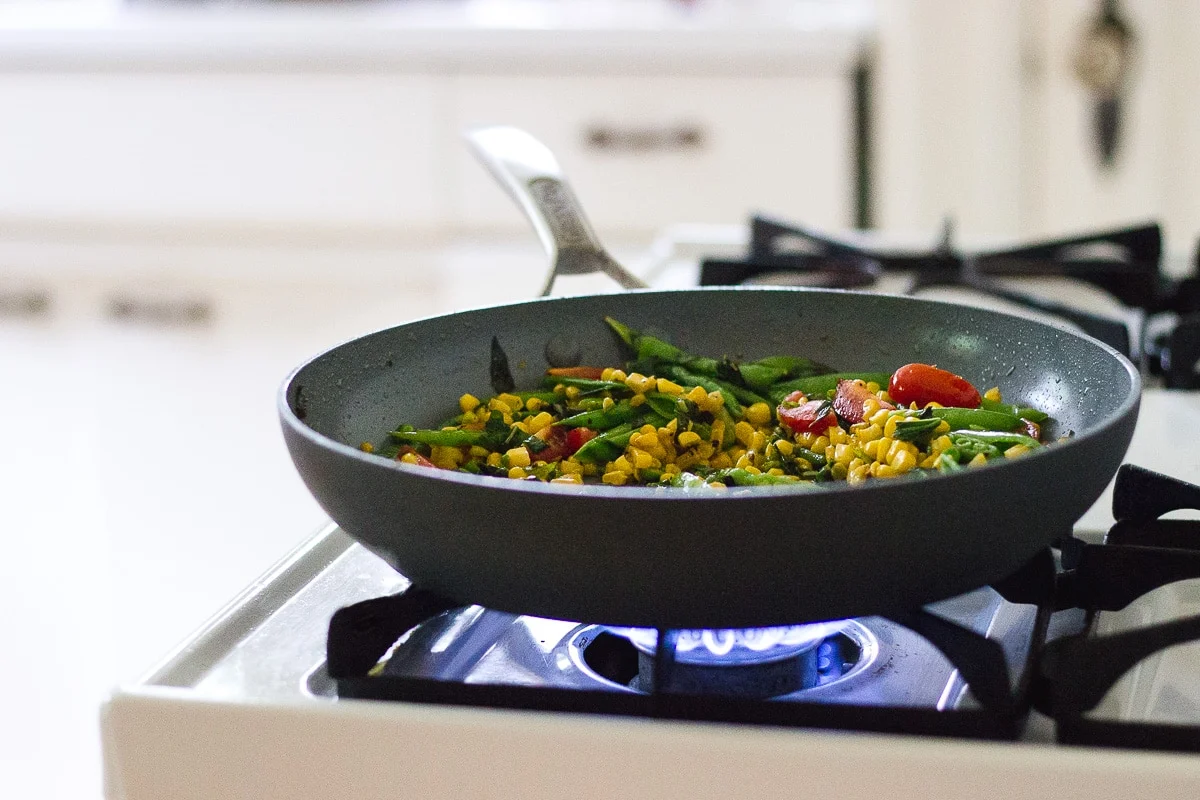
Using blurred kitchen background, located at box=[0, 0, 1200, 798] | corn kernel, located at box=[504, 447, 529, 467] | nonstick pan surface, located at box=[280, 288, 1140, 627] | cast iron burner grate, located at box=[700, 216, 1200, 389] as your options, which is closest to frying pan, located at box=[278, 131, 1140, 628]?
nonstick pan surface, located at box=[280, 288, 1140, 627]

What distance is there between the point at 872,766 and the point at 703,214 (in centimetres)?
169

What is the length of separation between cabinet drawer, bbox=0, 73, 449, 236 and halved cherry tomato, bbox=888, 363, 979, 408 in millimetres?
1539

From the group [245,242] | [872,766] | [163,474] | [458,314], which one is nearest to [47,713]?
[163,474]

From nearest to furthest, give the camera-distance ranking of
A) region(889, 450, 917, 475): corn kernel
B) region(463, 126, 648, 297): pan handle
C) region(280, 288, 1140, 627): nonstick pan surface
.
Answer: region(280, 288, 1140, 627): nonstick pan surface → region(889, 450, 917, 475): corn kernel → region(463, 126, 648, 297): pan handle

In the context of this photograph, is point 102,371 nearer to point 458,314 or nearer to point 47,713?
point 47,713

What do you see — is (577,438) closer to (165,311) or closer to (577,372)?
(577,372)

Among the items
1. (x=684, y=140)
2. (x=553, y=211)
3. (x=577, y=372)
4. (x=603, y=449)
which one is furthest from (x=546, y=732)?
(x=684, y=140)

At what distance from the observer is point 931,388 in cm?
73

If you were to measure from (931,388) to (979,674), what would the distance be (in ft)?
0.82

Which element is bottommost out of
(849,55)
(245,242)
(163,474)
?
(163,474)

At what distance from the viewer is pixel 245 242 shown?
2.29 m

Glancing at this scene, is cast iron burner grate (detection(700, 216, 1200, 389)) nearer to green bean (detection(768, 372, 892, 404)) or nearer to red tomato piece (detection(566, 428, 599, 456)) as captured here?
green bean (detection(768, 372, 892, 404))

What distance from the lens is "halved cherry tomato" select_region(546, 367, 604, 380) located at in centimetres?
79

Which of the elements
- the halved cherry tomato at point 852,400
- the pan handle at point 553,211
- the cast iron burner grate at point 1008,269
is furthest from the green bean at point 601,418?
the cast iron burner grate at point 1008,269
